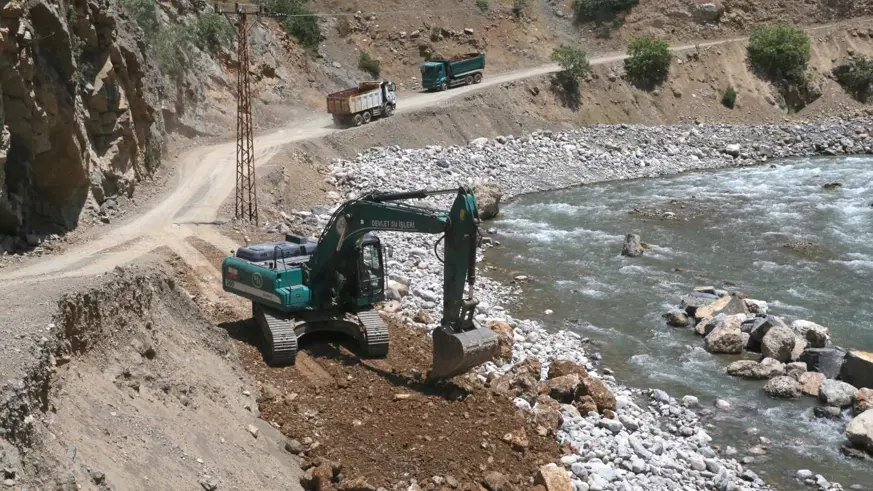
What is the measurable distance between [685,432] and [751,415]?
175 centimetres

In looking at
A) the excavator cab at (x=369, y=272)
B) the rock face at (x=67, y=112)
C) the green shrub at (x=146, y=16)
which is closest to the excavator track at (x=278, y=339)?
the excavator cab at (x=369, y=272)

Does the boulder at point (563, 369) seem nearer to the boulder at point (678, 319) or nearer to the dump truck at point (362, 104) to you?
the boulder at point (678, 319)

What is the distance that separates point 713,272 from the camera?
Result: 2684 centimetres

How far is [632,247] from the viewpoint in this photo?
28359 mm

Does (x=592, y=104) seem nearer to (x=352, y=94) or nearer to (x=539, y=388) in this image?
(x=352, y=94)

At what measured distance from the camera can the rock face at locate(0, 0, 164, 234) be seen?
805 inches

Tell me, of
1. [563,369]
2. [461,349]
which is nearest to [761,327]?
[563,369]

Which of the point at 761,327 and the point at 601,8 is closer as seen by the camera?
the point at 761,327

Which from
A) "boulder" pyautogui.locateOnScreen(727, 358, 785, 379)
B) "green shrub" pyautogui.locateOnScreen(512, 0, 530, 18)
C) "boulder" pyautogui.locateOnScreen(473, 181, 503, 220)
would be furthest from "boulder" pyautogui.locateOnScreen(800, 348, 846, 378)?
"green shrub" pyautogui.locateOnScreen(512, 0, 530, 18)

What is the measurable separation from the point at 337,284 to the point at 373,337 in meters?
1.16

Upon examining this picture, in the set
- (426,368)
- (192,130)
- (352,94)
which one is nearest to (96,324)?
(426,368)

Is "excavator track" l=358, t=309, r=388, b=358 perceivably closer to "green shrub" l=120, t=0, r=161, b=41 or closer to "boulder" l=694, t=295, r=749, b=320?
"boulder" l=694, t=295, r=749, b=320

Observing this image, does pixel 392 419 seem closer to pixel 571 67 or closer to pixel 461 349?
pixel 461 349

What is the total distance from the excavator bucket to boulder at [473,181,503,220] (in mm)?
16932
